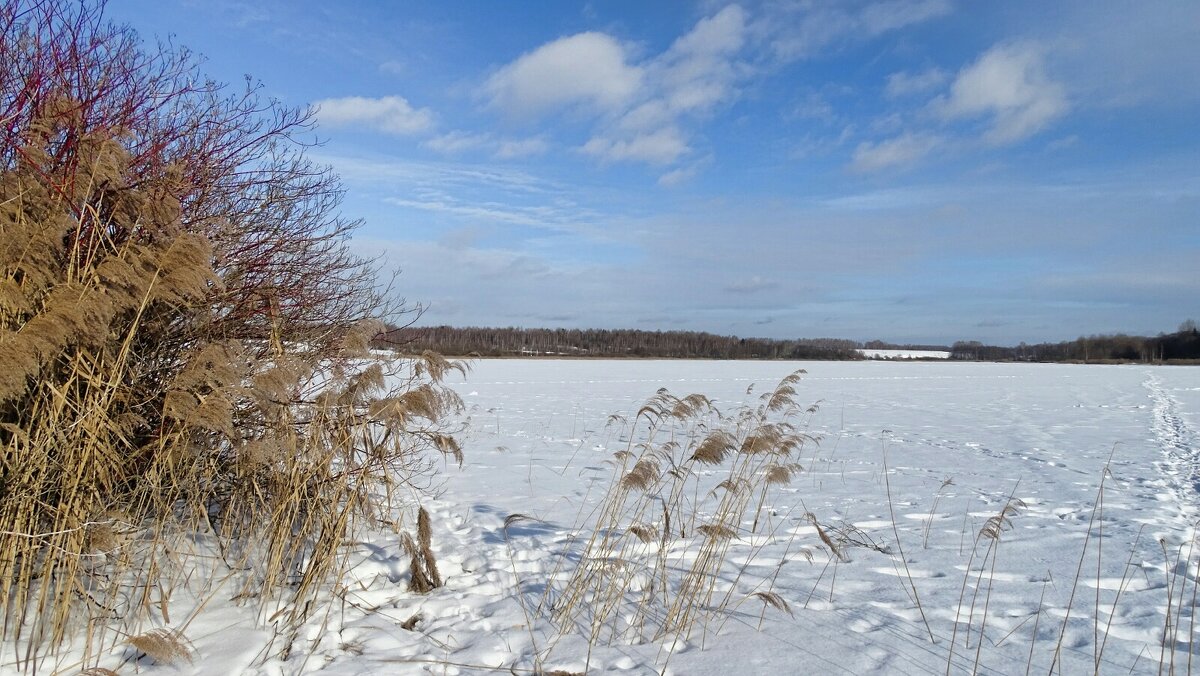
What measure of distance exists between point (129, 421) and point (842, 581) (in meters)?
4.74

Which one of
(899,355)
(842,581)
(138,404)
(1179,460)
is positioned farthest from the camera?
(899,355)

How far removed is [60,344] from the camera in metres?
3.26

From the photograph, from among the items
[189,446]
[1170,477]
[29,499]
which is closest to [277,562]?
[189,446]

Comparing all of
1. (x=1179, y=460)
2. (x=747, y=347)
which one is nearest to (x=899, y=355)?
(x=747, y=347)

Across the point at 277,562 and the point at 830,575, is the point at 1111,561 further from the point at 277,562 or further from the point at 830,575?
the point at 277,562

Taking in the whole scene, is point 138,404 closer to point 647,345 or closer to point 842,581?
point 842,581

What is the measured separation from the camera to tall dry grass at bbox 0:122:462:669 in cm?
338

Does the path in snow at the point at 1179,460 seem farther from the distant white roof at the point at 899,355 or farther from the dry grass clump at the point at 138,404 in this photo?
the distant white roof at the point at 899,355

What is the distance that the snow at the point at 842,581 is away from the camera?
364cm

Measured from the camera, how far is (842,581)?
192 inches

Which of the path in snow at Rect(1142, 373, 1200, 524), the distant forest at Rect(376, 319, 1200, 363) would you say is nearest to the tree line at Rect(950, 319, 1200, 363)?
the distant forest at Rect(376, 319, 1200, 363)

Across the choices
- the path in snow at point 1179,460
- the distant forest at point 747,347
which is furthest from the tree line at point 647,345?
the path in snow at point 1179,460

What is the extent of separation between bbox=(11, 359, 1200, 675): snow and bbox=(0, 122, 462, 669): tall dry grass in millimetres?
379

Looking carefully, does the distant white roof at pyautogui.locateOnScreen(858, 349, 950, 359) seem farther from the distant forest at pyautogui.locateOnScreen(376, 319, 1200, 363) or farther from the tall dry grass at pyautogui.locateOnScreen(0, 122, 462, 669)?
the tall dry grass at pyautogui.locateOnScreen(0, 122, 462, 669)
